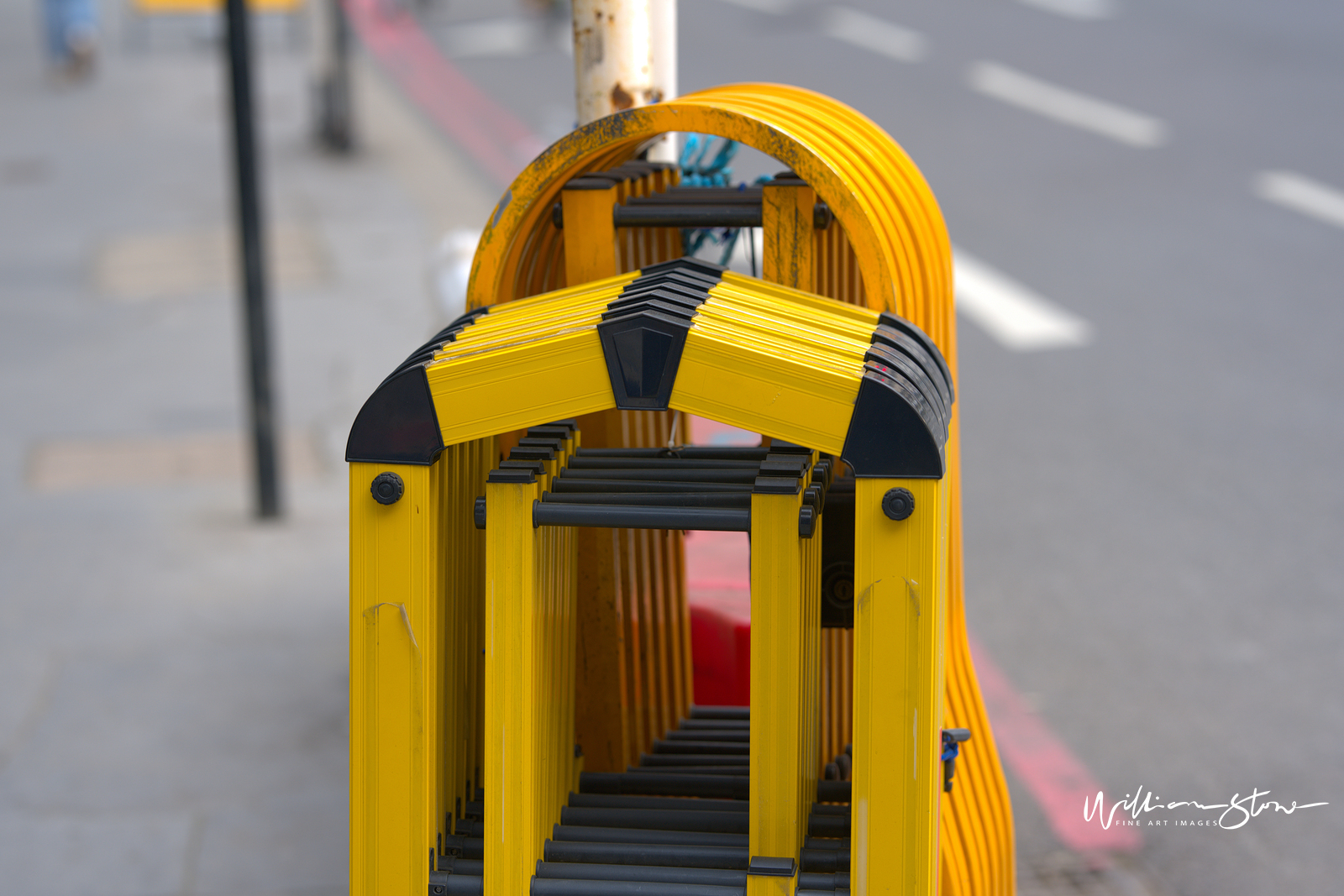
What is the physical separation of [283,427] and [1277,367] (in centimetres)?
519

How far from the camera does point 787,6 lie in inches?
731

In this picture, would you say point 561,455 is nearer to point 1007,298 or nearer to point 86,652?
point 86,652

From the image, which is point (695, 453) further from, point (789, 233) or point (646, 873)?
point (646, 873)

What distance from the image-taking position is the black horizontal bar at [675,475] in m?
2.58

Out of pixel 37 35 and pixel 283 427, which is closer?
pixel 283 427

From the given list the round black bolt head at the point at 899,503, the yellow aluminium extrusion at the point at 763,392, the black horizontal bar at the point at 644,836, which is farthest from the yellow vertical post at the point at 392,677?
the round black bolt head at the point at 899,503

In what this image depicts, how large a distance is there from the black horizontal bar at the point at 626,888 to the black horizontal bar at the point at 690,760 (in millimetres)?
864

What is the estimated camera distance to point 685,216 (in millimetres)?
2930

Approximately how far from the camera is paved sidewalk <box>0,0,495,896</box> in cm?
414

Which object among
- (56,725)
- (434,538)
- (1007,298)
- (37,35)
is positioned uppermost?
(37,35)

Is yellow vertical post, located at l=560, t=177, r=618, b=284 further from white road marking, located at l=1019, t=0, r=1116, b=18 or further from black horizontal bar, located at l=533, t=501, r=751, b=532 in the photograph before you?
white road marking, located at l=1019, t=0, r=1116, b=18

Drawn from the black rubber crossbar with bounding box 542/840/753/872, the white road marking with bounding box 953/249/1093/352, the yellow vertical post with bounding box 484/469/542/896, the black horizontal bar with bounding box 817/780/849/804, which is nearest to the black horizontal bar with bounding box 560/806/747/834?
the black rubber crossbar with bounding box 542/840/753/872

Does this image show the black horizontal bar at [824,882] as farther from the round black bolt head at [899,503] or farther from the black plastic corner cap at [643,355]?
the black plastic corner cap at [643,355]

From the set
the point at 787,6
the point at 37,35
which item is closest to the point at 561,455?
the point at 787,6
